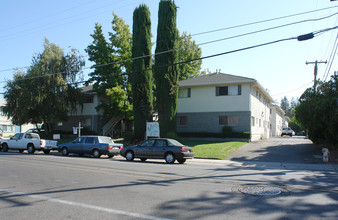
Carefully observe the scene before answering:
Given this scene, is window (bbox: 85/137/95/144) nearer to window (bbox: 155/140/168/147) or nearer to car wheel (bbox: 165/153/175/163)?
window (bbox: 155/140/168/147)

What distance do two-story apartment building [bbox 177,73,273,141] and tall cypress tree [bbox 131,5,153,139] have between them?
17.0ft

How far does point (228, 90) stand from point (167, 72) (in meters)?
7.30

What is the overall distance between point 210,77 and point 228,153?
13487mm

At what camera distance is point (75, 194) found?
7.24 meters

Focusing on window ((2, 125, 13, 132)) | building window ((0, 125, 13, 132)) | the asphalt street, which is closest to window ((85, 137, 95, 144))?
the asphalt street

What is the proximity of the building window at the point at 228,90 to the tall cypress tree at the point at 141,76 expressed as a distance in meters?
7.38

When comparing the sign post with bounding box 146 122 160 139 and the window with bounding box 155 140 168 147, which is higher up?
the sign post with bounding box 146 122 160 139

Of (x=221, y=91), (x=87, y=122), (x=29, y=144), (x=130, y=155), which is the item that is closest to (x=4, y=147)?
(x=29, y=144)

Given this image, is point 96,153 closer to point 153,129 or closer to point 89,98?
point 153,129

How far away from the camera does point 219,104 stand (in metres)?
29.1

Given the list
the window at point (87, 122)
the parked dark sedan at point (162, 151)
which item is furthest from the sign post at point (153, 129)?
the window at point (87, 122)

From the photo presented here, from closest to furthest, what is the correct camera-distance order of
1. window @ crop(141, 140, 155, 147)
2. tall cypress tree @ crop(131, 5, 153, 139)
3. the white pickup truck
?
1. window @ crop(141, 140, 155, 147)
2. the white pickup truck
3. tall cypress tree @ crop(131, 5, 153, 139)

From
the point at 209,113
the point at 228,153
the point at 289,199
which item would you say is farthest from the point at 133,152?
the point at 209,113

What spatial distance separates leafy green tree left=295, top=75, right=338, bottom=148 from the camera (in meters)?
17.9
